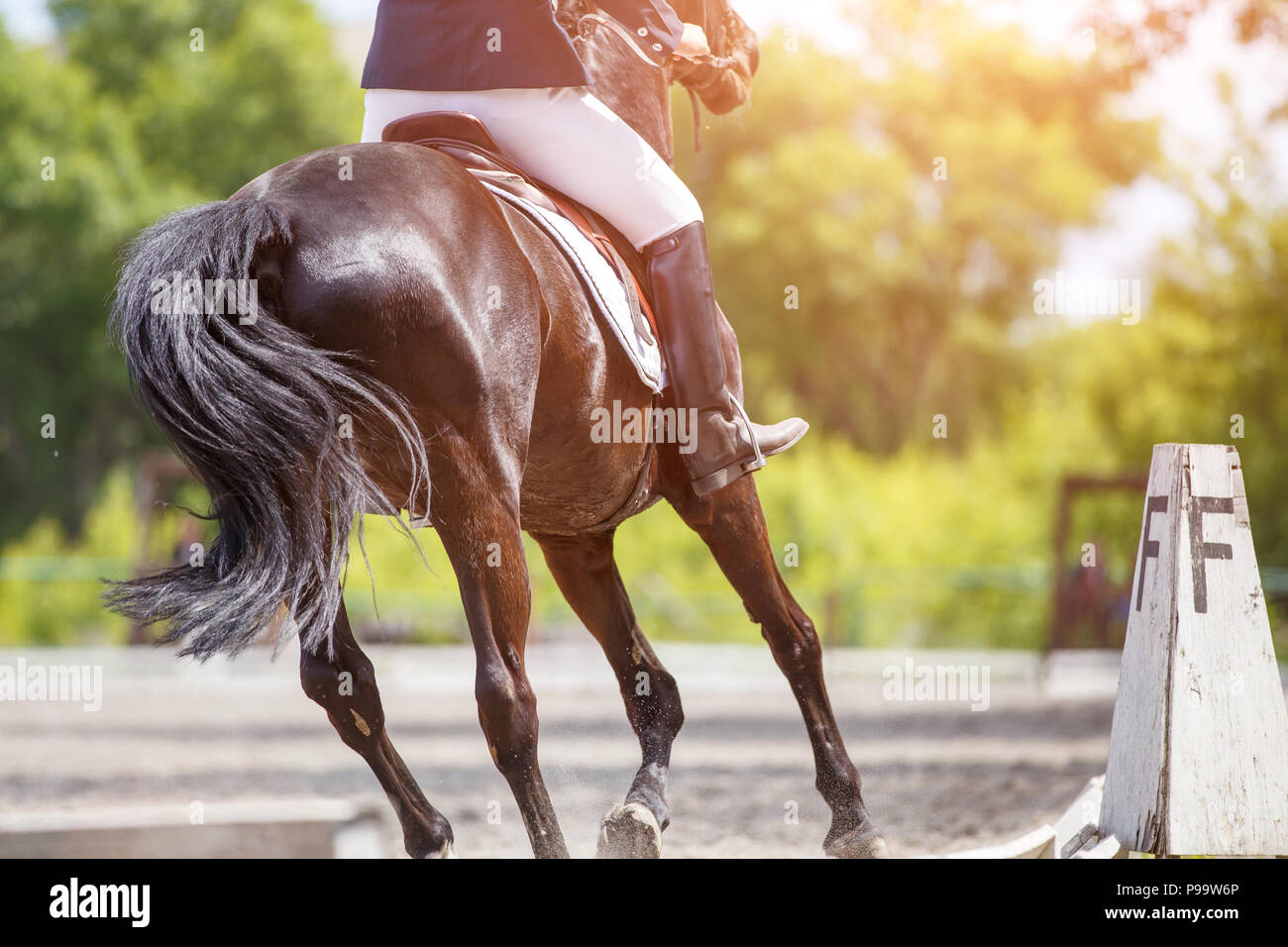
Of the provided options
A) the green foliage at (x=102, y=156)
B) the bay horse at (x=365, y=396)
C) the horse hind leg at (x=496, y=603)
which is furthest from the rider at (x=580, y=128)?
the green foliage at (x=102, y=156)

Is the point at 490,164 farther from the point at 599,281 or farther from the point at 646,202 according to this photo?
the point at 646,202

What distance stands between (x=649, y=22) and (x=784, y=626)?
204cm

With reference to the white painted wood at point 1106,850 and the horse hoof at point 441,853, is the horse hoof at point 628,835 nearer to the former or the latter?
the horse hoof at point 441,853

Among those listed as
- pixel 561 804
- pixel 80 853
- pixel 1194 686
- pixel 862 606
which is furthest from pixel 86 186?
pixel 1194 686

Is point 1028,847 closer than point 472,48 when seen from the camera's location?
No

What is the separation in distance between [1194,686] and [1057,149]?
2991cm

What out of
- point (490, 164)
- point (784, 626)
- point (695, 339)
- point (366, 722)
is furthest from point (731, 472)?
point (366, 722)

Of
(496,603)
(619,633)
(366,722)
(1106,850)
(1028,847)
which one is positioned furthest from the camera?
(619,633)

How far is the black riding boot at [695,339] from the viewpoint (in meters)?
3.94

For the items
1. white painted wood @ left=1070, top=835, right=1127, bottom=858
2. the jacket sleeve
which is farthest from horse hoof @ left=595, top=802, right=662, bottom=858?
the jacket sleeve

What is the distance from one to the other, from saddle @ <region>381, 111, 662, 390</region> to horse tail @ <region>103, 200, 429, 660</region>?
0.74 meters

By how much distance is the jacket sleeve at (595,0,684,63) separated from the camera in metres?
4.21

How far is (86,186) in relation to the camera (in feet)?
75.4

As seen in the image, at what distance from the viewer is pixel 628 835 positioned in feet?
13.0
